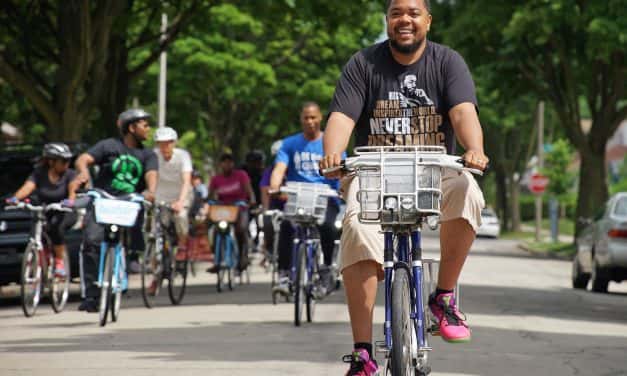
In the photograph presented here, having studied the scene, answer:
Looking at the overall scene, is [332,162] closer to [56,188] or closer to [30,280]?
[30,280]

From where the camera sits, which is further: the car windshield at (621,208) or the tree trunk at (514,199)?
the tree trunk at (514,199)

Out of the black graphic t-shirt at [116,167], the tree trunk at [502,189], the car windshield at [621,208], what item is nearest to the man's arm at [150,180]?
the black graphic t-shirt at [116,167]

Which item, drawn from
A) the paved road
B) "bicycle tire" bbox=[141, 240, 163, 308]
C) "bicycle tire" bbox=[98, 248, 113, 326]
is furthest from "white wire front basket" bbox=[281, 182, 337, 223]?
"bicycle tire" bbox=[141, 240, 163, 308]

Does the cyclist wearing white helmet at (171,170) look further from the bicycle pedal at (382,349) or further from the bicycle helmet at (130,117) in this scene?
the bicycle pedal at (382,349)

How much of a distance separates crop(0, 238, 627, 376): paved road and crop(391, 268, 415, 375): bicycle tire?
7.70ft

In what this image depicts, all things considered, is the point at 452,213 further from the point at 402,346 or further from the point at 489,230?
the point at 489,230

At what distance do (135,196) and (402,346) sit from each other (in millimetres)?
7248

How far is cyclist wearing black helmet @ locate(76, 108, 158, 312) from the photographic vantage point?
12.6 m

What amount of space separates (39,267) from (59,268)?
413mm

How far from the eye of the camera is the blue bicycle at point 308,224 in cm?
1226

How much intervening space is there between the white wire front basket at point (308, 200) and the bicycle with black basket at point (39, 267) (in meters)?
2.76

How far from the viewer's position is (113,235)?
12422 millimetres

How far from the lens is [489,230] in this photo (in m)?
56.6

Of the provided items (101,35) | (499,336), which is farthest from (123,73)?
(499,336)
